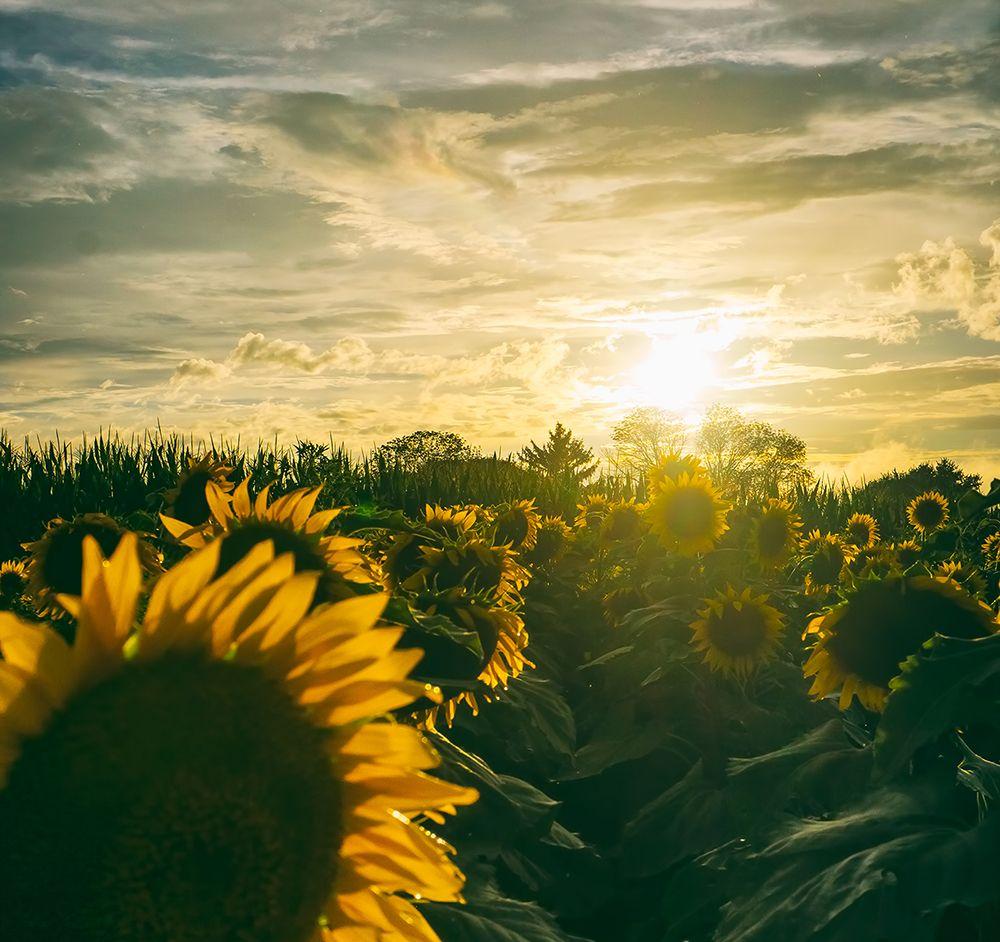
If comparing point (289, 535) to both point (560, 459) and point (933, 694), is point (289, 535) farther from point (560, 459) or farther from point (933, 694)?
point (560, 459)

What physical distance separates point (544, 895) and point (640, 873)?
0.65 meters

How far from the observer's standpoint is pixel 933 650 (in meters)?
2.51

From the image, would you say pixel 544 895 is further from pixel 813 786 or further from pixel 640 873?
pixel 813 786

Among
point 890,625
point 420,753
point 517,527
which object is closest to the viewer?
point 420,753

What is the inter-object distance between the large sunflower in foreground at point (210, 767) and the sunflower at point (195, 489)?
2.72 m

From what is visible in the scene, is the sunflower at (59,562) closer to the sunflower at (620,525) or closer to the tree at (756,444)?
the sunflower at (620,525)

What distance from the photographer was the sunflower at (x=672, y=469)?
7.63m

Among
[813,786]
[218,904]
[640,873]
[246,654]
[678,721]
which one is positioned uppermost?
[246,654]

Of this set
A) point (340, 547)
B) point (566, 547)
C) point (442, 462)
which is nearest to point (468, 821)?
point (340, 547)

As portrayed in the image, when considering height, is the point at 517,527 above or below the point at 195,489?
below

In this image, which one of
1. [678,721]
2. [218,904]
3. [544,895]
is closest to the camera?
[218,904]

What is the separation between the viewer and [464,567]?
399 cm

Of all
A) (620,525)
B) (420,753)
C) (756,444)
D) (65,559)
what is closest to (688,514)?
(620,525)

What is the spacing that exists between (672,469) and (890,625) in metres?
4.08
